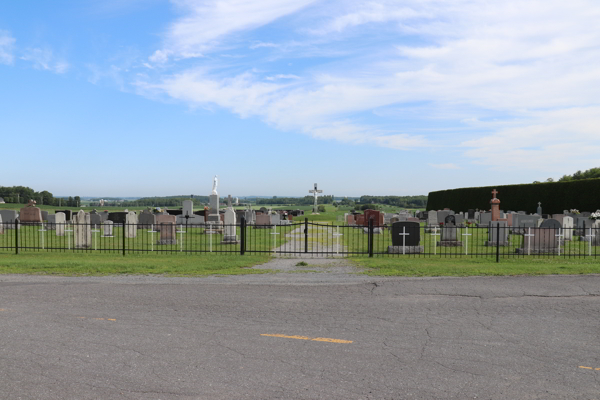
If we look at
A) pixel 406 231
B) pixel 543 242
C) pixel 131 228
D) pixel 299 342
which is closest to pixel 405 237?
pixel 406 231

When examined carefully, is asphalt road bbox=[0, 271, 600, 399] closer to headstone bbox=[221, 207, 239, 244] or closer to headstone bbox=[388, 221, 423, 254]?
headstone bbox=[388, 221, 423, 254]

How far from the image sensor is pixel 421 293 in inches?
370

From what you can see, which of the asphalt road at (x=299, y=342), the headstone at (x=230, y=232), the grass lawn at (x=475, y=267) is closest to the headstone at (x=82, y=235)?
the headstone at (x=230, y=232)

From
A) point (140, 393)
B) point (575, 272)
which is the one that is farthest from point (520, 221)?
point (140, 393)

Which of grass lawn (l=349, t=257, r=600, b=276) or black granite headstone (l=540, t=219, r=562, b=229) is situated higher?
black granite headstone (l=540, t=219, r=562, b=229)

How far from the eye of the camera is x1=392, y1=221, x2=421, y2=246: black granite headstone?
719 inches

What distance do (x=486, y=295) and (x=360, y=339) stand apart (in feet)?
13.6

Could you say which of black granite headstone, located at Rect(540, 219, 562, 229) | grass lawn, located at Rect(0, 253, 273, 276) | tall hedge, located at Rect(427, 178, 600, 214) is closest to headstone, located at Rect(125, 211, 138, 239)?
grass lawn, located at Rect(0, 253, 273, 276)

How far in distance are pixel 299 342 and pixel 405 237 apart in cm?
1304

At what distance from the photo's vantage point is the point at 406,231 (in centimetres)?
1839

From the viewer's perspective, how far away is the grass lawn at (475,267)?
1220 cm

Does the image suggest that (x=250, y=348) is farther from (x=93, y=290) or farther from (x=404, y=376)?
(x=93, y=290)

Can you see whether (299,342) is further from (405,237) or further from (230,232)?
(230,232)

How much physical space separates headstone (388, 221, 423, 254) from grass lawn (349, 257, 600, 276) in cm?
263
